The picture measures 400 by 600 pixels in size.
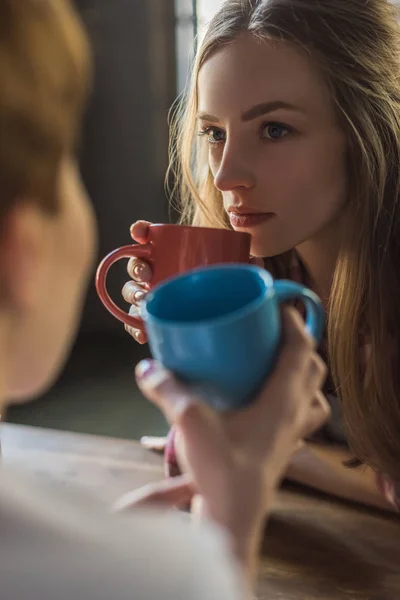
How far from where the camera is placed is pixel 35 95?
0.39m

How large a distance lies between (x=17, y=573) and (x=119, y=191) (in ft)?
8.51

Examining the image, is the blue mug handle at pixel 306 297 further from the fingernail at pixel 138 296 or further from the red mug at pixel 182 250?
the fingernail at pixel 138 296

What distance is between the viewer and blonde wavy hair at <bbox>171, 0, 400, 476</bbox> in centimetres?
91

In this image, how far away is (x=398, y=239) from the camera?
0.96 m

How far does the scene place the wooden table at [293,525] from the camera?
2.21 feet

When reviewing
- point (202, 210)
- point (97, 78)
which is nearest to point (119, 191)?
point (97, 78)

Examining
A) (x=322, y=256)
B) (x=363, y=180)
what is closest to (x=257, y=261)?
(x=322, y=256)

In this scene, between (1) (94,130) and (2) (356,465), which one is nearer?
(2) (356,465)

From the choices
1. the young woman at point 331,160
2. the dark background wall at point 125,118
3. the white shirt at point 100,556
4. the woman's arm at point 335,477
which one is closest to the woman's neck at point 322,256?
the young woman at point 331,160

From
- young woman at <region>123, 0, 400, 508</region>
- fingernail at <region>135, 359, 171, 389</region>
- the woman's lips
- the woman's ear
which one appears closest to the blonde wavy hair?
young woman at <region>123, 0, 400, 508</region>

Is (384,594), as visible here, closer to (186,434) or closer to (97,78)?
(186,434)

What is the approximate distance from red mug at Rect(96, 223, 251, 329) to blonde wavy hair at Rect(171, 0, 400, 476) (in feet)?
0.65

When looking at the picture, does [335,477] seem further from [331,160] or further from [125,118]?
[125,118]

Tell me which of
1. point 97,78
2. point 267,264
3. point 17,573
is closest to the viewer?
point 17,573
